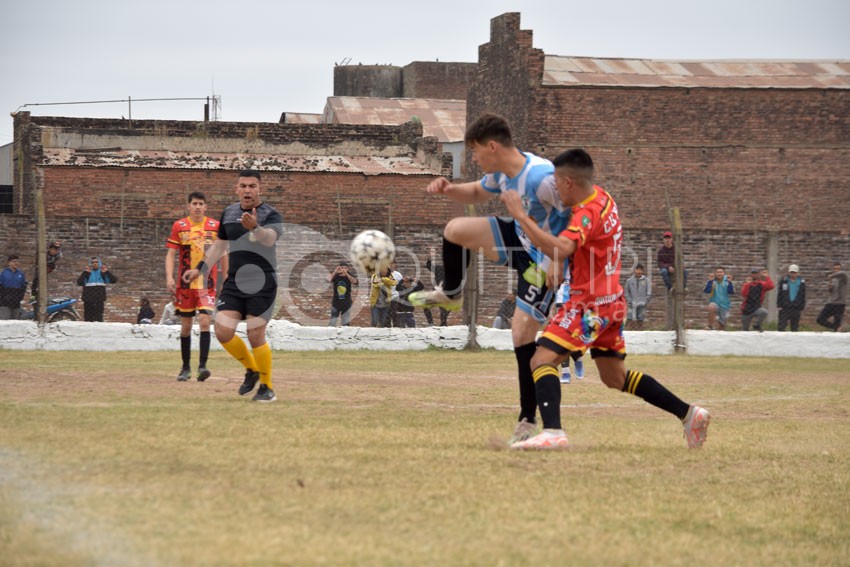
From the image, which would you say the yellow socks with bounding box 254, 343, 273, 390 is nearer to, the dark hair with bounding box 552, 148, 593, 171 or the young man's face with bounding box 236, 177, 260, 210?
the young man's face with bounding box 236, 177, 260, 210

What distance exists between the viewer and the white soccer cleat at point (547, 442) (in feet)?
24.9

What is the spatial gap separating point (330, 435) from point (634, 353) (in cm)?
1391

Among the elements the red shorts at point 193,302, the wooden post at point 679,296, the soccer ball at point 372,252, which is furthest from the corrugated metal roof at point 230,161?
the soccer ball at point 372,252

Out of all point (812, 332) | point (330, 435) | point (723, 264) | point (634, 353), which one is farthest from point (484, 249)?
point (723, 264)

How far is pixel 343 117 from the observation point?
186ft

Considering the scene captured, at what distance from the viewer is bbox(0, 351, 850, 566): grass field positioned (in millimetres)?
4715

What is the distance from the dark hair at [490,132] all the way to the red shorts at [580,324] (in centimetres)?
121

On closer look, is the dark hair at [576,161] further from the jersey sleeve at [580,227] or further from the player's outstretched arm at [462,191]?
the player's outstretched arm at [462,191]

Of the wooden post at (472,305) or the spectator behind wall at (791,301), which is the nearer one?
the wooden post at (472,305)

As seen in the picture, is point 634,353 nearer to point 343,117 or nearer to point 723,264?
point 723,264

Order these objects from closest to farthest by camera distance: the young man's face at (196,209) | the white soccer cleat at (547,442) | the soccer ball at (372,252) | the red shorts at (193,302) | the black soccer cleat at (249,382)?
the white soccer cleat at (547,442) → the soccer ball at (372,252) → the black soccer cleat at (249,382) → the red shorts at (193,302) → the young man's face at (196,209)

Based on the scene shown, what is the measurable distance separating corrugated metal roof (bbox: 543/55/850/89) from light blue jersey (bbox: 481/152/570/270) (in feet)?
110

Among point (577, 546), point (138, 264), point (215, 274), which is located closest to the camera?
point (577, 546)

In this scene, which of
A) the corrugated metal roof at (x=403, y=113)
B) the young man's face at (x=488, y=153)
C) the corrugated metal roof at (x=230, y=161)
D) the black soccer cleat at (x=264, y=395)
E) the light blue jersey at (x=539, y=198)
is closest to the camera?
the light blue jersey at (x=539, y=198)
